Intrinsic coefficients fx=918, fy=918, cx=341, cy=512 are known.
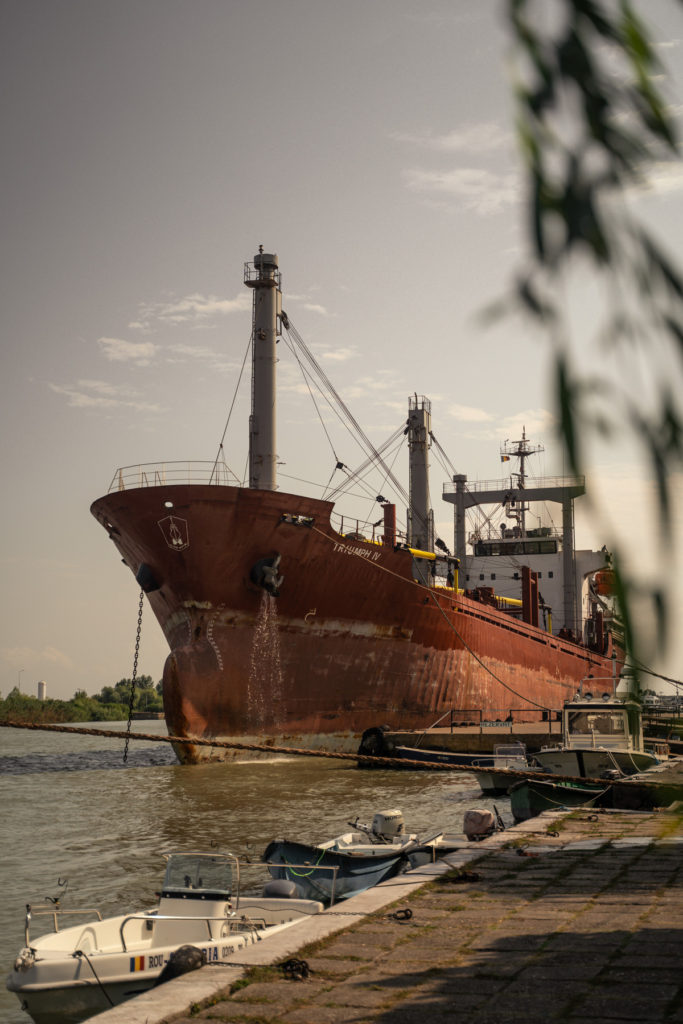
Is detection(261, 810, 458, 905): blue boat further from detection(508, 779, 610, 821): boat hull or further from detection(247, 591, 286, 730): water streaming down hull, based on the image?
detection(247, 591, 286, 730): water streaming down hull

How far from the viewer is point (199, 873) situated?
28.3 ft

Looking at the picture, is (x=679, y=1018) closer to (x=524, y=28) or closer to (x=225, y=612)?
(x=524, y=28)

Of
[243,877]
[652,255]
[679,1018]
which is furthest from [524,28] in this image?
[243,877]

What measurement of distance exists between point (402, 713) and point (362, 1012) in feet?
78.0

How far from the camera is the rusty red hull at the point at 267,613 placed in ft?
77.7

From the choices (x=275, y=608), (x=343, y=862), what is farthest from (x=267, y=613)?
(x=343, y=862)

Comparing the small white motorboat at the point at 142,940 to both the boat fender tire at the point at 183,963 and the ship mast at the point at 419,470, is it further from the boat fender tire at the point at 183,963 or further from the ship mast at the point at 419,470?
the ship mast at the point at 419,470

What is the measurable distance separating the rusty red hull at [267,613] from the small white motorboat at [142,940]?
577 inches

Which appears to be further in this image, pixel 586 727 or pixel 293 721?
pixel 293 721

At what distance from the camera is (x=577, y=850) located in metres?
8.73

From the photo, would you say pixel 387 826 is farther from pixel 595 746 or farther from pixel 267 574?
pixel 267 574

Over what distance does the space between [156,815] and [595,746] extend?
8.62m

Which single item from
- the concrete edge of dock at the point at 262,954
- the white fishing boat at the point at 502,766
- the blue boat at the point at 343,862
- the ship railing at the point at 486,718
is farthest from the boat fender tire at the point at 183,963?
the ship railing at the point at 486,718

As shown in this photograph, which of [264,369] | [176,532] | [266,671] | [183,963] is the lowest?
[183,963]
